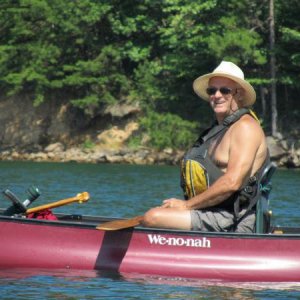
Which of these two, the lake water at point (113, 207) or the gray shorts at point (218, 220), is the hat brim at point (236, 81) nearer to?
the gray shorts at point (218, 220)

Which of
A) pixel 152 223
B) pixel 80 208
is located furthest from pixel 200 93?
pixel 80 208

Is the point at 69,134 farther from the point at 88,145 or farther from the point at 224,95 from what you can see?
the point at 224,95

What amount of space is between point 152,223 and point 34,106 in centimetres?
3850

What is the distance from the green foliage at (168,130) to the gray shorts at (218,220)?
3293 centimetres

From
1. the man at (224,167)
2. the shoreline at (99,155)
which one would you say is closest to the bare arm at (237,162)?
the man at (224,167)

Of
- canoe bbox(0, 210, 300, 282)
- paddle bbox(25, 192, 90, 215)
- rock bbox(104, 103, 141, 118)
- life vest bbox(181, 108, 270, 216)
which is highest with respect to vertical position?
rock bbox(104, 103, 141, 118)

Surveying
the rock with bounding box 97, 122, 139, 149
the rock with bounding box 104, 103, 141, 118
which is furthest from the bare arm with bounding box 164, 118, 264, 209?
the rock with bounding box 104, 103, 141, 118

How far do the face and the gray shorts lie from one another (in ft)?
3.30

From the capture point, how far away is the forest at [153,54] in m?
43.4

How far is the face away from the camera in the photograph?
11766mm

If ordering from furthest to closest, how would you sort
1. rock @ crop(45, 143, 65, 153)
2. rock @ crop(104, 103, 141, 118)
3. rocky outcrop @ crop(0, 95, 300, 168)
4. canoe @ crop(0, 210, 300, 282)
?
rock @ crop(104, 103, 141, 118) → rock @ crop(45, 143, 65, 153) → rocky outcrop @ crop(0, 95, 300, 168) → canoe @ crop(0, 210, 300, 282)

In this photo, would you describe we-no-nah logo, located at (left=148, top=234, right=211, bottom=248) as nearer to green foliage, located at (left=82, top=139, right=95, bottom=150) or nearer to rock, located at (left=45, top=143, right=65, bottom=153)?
green foliage, located at (left=82, top=139, right=95, bottom=150)

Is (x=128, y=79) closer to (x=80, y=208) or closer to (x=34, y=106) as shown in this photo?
(x=34, y=106)

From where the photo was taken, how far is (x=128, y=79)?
1944 inches
